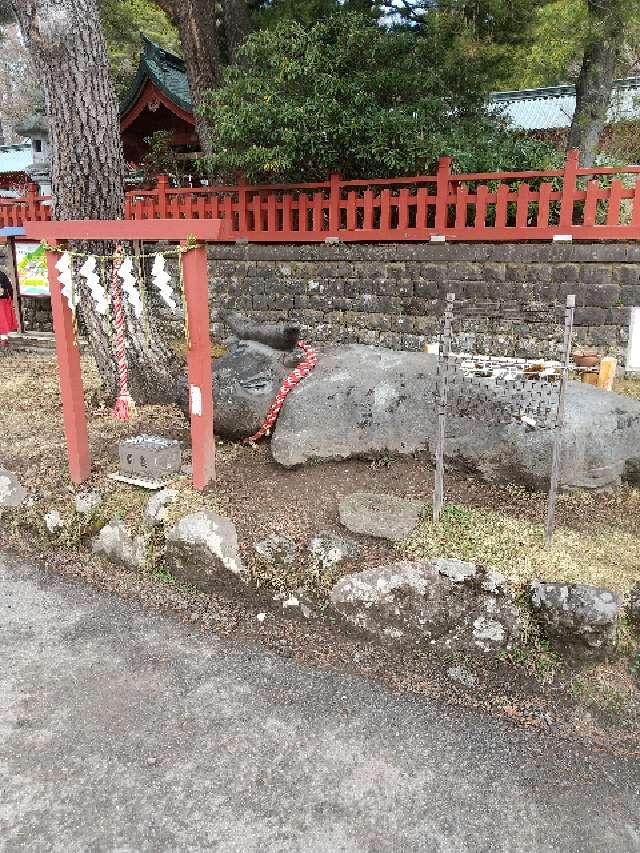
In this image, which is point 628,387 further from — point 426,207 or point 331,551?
point 331,551

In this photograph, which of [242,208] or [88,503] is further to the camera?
[242,208]

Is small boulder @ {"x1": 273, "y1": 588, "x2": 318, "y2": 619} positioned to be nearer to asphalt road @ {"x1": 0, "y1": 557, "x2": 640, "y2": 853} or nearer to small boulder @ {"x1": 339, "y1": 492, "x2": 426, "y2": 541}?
asphalt road @ {"x1": 0, "y1": 557, "x2": 640, "y2": 853}

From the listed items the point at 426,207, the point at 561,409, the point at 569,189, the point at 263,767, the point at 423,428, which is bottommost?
the point at 263,767

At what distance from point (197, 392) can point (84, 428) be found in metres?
1.17

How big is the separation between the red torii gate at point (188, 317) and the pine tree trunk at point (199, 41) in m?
5.87

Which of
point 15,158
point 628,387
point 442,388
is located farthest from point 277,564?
point 15,158

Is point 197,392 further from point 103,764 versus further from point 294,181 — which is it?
point 294,181

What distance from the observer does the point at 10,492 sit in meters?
5.02

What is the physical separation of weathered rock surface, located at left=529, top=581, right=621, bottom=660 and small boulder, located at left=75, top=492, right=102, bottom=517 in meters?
3.13

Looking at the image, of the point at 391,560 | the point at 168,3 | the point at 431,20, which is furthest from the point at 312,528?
the point at 168,3

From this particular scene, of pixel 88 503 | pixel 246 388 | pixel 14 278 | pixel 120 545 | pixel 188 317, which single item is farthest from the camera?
pixel 14 278

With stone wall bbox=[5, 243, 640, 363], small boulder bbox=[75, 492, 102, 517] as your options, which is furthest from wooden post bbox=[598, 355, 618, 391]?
small boulder bbox=[75, 492, 102, 517]

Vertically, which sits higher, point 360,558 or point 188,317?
point 188,317

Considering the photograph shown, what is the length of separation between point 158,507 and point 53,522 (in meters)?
0.95
